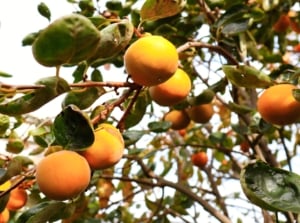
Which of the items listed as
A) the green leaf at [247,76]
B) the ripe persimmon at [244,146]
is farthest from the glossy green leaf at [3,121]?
the ripe persimmon at [244,146]

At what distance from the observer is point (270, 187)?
0.76 m

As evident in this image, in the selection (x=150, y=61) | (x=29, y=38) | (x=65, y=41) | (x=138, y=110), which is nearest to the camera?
(x=65, y=41)

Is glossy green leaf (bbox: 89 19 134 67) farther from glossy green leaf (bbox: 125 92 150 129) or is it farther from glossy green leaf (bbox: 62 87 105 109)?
glossy green leaf (bbox: 125 92 150 129)

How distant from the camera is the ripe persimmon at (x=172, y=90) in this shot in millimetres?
887

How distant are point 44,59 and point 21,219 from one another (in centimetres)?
51

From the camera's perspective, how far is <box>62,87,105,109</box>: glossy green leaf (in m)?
0.88

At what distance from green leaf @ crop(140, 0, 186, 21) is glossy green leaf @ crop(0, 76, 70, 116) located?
0.80ft

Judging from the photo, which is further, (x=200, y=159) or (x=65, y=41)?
(x=200, y=159)

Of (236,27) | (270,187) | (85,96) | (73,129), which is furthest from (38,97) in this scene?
(236,27)

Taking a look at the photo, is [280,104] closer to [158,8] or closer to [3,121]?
[158,8]

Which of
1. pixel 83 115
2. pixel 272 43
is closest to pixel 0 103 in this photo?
pixel 83 115

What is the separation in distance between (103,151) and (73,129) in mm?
67

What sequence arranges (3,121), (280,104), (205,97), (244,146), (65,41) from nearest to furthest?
1. (65,41)
2. (280,104)
3. (3,121)
4. (205,97)
5. (244,146)

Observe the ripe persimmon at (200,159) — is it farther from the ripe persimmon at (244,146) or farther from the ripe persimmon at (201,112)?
the ripe persimmon at (201,112)
